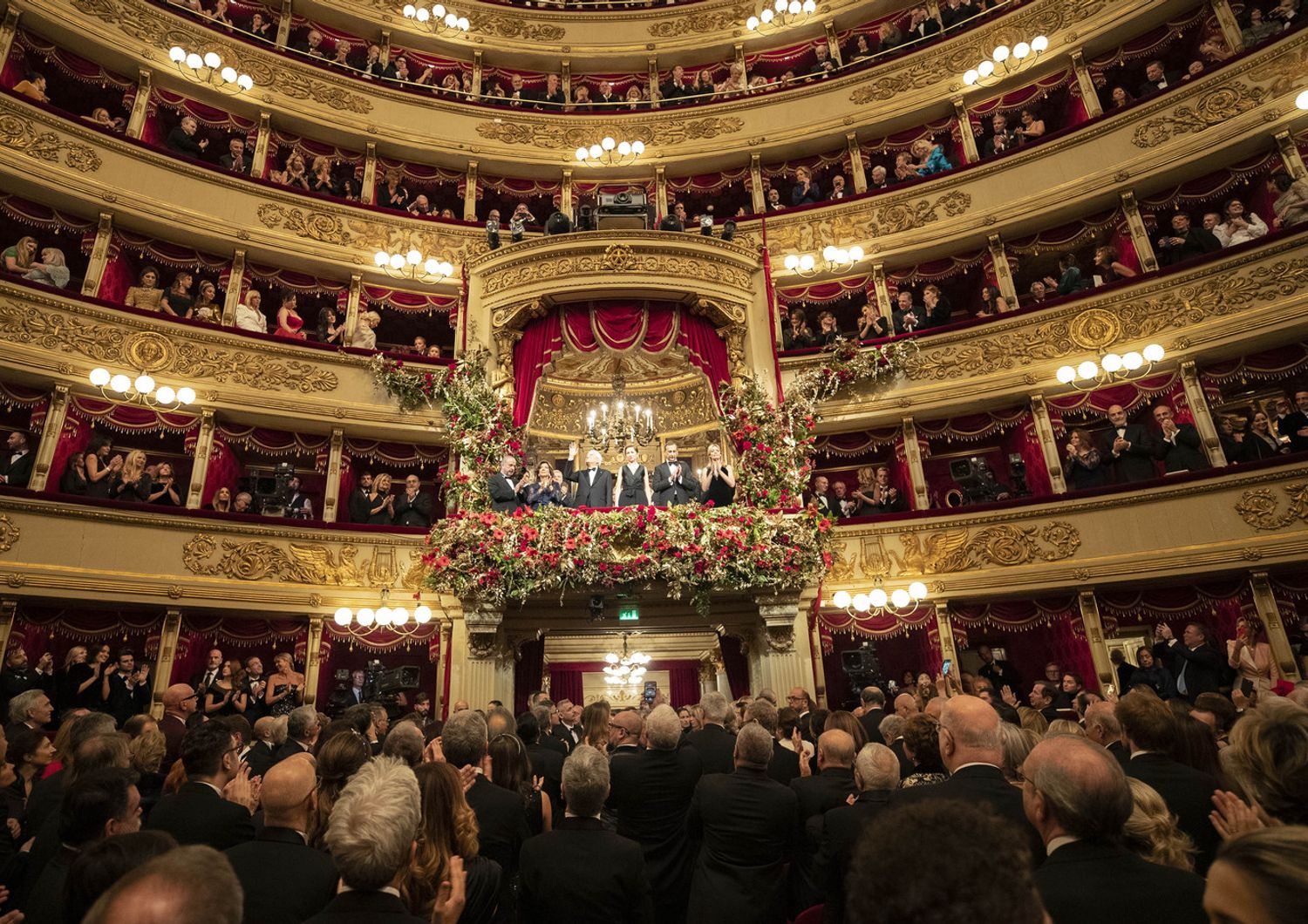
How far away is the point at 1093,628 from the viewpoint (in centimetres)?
1148

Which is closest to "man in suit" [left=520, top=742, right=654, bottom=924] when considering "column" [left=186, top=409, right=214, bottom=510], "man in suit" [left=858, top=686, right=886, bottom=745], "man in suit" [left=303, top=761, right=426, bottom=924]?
"man in suit" [left=303, top=761, right=426, bottom=924]

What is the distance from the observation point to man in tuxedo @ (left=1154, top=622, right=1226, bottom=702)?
895cm

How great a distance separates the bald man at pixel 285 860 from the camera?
8.85 ft

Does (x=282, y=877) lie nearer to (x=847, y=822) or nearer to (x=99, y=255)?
(x=847, y=822)

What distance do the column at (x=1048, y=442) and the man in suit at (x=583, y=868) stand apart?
11561mm

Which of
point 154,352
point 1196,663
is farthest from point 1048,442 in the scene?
point 154,352

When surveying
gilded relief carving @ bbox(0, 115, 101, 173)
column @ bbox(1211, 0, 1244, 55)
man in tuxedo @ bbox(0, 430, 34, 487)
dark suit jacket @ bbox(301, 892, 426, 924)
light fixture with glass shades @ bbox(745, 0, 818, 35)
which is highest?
light fixture with glass shades @ bbox(745, 0, 818, 35)

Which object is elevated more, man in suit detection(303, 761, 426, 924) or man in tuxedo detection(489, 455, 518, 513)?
man in tuxedo detection(489, 455, 518, 513)

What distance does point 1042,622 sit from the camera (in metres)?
12.1

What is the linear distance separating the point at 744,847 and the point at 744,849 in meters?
0.01

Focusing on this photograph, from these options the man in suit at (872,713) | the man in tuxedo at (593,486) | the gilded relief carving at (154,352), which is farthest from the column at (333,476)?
the man in suit at (872,713)

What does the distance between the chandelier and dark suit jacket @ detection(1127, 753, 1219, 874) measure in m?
20.3

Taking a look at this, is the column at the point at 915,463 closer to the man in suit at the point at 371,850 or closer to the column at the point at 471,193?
the column at the point at 471,193

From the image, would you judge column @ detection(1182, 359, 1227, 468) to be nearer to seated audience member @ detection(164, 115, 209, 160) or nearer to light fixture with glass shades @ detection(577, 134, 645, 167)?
light fixture with glass shades @ detection(577, 134, 645, 167)
